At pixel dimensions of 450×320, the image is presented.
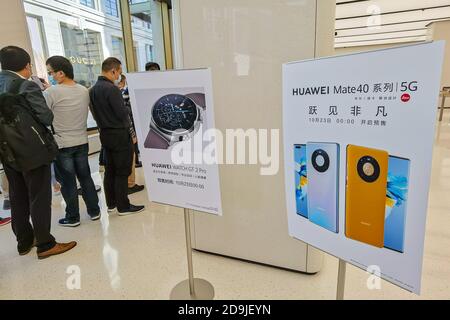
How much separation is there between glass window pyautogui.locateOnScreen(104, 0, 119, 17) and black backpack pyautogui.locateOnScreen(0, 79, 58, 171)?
4.05 meters

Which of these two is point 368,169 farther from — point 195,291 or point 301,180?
point 195,291

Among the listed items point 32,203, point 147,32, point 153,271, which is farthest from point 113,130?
point 147,32

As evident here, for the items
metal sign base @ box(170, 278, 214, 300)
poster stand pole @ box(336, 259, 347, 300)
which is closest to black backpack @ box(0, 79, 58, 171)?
metal sign base @ box(170, 278, 214, 300)

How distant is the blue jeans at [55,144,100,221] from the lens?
2.74 metres

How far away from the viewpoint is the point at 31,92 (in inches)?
84.0

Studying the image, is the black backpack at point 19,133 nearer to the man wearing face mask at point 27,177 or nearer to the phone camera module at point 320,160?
the man wearing face mask at point 27,177

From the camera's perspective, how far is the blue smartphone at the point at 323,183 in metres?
1.18

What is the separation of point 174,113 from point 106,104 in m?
1.50

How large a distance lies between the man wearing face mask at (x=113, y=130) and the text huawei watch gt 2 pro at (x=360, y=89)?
2.06m

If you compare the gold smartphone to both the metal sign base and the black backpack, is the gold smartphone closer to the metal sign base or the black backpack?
the metal sign base

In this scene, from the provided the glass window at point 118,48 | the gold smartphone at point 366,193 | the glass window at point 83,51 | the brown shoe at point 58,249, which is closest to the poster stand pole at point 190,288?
the gold smartphone at point 366,193

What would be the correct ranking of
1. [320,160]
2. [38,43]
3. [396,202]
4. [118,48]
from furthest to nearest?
1. [118,48]
2. [38,43]
3. [320,160]
4. [396,202]

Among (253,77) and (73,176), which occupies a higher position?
(253,77)

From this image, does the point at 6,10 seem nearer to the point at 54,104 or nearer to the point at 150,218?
the point at 54,104
